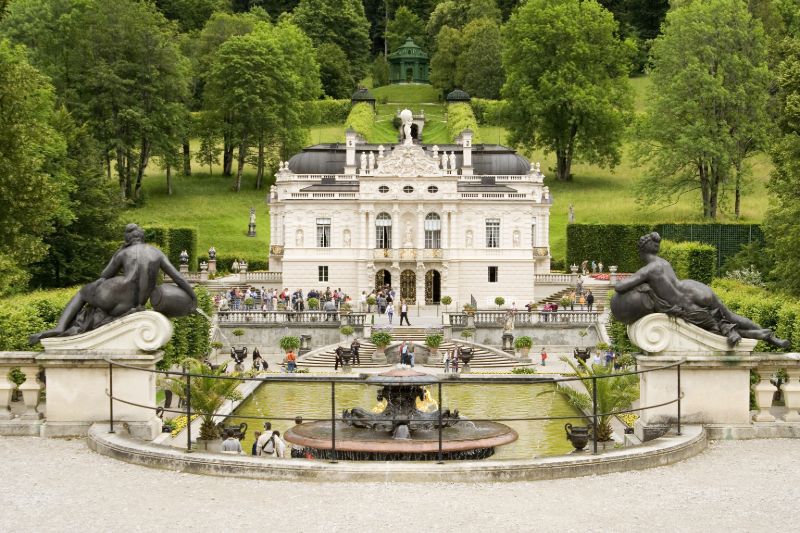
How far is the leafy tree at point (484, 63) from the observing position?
11406cm

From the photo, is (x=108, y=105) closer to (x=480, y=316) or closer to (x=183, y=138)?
(x=183, y=138)

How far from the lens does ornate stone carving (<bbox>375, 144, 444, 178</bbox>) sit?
61688mm

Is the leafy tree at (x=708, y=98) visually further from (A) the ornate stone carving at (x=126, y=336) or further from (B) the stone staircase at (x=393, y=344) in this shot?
(A) the ornate stone carving at (x=126, y=336)

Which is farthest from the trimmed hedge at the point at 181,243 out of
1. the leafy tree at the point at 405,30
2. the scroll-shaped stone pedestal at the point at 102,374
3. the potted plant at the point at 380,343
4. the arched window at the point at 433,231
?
the leafy tree at the point at 405,30

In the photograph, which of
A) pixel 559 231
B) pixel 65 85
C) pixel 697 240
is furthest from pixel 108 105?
pixel 697 240

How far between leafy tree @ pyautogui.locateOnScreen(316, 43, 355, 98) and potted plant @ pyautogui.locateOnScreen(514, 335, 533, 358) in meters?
73.1

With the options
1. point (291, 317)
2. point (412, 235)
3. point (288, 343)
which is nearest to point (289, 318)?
point (291, 317)

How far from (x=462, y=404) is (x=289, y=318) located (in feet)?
76.5

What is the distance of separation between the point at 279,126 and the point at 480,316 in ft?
116

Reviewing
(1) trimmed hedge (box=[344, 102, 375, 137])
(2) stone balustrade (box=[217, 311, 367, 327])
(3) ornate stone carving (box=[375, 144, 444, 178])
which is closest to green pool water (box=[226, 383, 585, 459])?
(2) stone balustrade (box=[217, 311, 367, 327])

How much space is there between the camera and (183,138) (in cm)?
8238

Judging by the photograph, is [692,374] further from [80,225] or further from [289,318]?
[80,225]

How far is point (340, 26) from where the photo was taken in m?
123

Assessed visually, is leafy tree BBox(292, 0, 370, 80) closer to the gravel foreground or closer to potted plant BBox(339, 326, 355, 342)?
potted plant BBox(339, 326, 355, 342)
